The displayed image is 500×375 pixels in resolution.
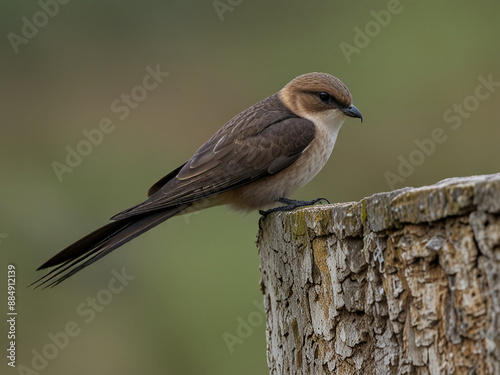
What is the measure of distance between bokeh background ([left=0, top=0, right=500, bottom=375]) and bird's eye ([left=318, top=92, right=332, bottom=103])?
2708 millimetres

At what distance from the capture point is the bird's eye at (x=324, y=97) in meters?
5.43

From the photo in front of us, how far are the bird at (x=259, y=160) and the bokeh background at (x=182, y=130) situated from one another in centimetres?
243

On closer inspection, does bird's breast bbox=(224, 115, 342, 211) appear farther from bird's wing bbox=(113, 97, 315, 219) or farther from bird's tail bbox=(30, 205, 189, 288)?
bird's tail bbox=(30, 205, 189, 288)

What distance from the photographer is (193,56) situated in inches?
426

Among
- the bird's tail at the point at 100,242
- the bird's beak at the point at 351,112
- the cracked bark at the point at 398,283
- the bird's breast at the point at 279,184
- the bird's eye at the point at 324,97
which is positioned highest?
the bird's eye at the point at 324,97

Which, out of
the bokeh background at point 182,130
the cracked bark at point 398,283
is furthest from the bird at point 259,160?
the bokeh background at point 182,130

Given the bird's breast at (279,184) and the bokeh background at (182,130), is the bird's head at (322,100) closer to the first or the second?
the bird's breast at (279,184)

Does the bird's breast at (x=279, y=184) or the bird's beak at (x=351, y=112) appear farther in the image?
the bird's beak at (x=351, y=112)

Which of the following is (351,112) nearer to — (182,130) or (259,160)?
(259,160)

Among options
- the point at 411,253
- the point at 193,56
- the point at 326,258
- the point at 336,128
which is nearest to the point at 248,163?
the point at 336,128

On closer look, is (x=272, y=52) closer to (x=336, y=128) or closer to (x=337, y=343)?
(x=336, y=128)

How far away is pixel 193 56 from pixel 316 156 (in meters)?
6.03

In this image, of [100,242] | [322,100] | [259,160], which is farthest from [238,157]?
[100,242]

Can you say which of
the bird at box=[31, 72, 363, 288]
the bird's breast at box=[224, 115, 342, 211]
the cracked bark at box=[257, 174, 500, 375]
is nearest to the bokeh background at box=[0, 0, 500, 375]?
the bird's breast at box=[224, 115, 342, 211]
